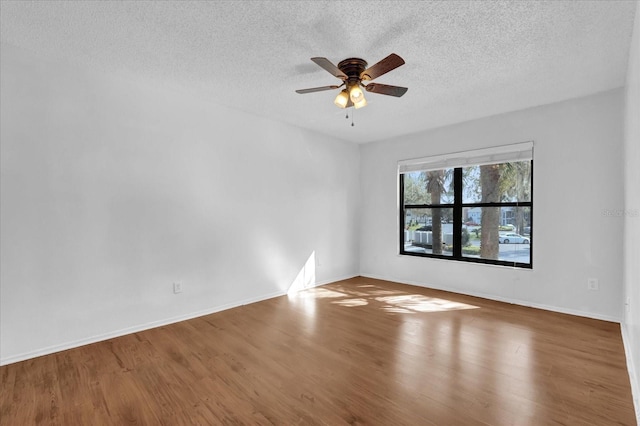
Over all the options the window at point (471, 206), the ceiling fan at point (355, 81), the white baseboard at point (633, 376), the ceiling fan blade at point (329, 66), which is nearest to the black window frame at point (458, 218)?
the window at point (471, 206)

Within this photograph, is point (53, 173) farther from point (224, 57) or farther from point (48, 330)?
point (224, 57)

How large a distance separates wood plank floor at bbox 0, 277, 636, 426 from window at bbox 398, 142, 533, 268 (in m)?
1.07

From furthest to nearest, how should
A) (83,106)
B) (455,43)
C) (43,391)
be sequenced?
(83,106)
(455,43)
(43,391)

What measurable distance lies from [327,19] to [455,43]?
104 cm

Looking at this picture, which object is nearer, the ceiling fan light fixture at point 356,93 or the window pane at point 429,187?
the ceiling fan light fixture at point 356,93

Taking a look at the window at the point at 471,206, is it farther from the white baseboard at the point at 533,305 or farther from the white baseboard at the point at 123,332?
the white baseboard at the point at 123,332

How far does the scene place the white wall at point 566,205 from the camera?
3.37m

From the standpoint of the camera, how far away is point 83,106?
2.86 m

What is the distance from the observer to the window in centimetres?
408

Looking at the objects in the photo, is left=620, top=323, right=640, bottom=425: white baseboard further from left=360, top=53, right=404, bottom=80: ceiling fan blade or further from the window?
left=360, top=53, right=404, bottom=80: ceiling fan blade

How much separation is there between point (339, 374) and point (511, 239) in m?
3.14

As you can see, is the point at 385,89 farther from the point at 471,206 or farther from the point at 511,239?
the point at 511,239

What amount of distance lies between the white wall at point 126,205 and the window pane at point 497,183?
8.22 ft

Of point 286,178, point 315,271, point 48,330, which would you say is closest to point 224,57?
point 286,178
